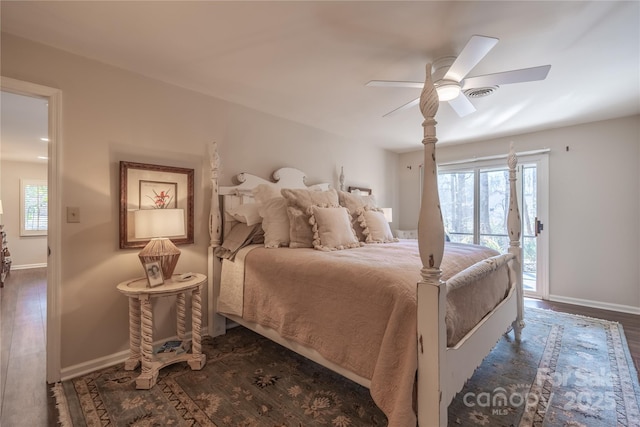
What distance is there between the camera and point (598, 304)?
3494mm

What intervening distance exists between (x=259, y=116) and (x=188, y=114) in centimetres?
80

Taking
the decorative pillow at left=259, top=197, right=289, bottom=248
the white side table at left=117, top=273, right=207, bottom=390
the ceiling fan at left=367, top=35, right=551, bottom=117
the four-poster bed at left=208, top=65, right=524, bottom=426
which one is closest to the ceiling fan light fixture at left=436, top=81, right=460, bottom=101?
the ceiling fan at left=367, top=35, right=551, bottom=117

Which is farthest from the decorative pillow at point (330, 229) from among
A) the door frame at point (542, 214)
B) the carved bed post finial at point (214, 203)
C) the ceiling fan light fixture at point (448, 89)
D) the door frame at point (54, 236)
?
the door frame at point (542, 214)

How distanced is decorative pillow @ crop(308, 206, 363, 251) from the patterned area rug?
934 millimetres

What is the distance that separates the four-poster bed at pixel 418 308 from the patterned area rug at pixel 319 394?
10.4 inches

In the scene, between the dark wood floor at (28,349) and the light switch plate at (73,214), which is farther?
the light switch plate at (73,214)

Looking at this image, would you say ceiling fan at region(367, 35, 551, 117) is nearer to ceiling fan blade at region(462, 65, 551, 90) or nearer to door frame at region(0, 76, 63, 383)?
ceiling fan blade at region(462, 65, 551, 90)

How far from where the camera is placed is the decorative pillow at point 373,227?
117 inches

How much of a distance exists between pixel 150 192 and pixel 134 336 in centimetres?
112

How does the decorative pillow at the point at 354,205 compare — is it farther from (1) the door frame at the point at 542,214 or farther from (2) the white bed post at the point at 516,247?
(1) the door frame at the point at 542,214

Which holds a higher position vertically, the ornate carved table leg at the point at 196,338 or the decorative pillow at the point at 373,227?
the decorative pillow at the point at 373,227

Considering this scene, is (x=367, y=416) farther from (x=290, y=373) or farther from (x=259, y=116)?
(x=259, y=116)

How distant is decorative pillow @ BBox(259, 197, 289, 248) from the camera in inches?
99.2

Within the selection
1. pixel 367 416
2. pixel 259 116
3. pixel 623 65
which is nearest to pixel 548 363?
pixel 367 416
